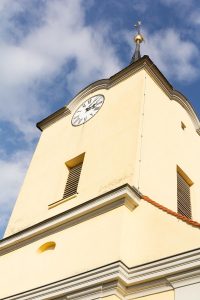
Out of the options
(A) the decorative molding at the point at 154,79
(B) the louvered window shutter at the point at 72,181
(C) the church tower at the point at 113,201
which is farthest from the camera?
(A) the decorative molding at the point at 154,79

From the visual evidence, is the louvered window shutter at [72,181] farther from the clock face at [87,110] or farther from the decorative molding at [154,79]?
the decorative molding at [154,79]

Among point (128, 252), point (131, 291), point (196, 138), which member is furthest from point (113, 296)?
point (196, 138)

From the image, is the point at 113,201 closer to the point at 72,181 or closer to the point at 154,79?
the point at 72,181

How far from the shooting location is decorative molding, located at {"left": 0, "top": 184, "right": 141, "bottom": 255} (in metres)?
10.4

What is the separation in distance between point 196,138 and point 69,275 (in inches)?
339

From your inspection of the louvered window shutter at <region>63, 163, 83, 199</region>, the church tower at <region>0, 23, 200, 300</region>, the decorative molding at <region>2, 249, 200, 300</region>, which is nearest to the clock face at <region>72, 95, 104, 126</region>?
the church tower at <region>0, 23, 200, 300</region>

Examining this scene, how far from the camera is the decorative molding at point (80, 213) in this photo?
10.4m

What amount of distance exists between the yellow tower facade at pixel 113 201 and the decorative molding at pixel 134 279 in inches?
0.8

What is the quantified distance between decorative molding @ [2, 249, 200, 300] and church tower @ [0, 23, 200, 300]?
2 cm

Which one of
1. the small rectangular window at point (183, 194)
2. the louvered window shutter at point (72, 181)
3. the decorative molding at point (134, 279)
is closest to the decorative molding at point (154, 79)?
the small rectangular window at point (183, 194)

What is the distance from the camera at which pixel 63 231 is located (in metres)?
11.3

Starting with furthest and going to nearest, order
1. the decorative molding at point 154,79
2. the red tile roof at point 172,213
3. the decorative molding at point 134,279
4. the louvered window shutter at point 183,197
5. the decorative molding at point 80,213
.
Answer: the decorative molding at point 154,79
the louvered window shutter at point 183,197
the decorative molding at point 80,213
the red tile roof at point 172,213
the decorative molding at point 134,279

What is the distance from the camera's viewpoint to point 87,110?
52.8 ft

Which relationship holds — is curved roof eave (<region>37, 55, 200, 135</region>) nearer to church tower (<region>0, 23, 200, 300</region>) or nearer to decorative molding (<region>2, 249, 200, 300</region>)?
church tower (<region>0, 23, 200, 300</region>)
